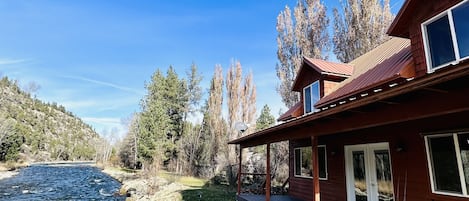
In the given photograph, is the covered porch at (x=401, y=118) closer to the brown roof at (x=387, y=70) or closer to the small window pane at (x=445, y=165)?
the small window pane at (x=445, y=165)

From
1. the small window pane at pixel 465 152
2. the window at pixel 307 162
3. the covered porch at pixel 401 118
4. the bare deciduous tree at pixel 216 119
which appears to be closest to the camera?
the covered porch at pixel 401 118

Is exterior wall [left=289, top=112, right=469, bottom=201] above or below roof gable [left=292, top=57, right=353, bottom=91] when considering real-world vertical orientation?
below

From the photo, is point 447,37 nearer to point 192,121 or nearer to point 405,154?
point 405,154

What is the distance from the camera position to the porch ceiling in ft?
9.21

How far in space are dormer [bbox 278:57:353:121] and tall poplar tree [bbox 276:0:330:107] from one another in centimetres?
652

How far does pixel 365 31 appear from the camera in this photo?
15.3 meters

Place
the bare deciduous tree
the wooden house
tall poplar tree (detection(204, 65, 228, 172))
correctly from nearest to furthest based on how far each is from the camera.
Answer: the wooden house, tall poplar tree (detection(204, 65, 228, 172)), the bare deciduous tree

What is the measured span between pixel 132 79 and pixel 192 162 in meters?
16.3

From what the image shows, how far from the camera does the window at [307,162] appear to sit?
8625mm

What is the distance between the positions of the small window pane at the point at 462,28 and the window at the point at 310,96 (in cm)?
488

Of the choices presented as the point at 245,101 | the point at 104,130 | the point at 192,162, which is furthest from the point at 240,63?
the point at 104,130

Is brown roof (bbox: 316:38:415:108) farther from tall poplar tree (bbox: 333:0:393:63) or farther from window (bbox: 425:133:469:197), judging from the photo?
tall poplar tree (bbox: 333:0:393:63)

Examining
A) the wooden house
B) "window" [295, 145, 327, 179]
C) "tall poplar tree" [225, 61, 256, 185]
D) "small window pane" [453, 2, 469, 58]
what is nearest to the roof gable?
the wooden house

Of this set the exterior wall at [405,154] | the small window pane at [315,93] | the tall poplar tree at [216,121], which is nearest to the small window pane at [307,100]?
the small window pane at [315,93]
